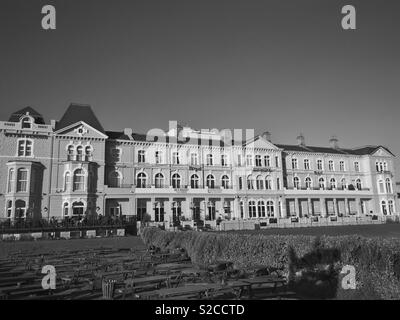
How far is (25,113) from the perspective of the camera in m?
38.1

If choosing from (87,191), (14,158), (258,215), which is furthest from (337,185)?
(14,158)

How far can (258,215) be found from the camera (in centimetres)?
4725

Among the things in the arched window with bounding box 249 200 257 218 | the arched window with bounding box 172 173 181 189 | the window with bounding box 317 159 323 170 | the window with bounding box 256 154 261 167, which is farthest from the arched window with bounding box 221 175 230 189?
the window with bounding box 317 159 323 170

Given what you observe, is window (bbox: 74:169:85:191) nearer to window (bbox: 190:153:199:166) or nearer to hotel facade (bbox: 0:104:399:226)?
hotel facade (bbox: 0:104:399:226)

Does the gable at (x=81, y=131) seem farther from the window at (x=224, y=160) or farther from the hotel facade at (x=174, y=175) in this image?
the window at (x=224, y=160)

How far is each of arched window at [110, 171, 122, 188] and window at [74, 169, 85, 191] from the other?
4267 millimetres

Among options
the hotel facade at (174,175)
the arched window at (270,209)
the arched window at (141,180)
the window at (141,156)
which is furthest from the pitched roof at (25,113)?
the arched window at (270,209)

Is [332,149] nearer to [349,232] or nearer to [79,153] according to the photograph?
[349,232]

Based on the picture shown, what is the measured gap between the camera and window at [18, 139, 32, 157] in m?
36.8

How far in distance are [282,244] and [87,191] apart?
29.8 m
